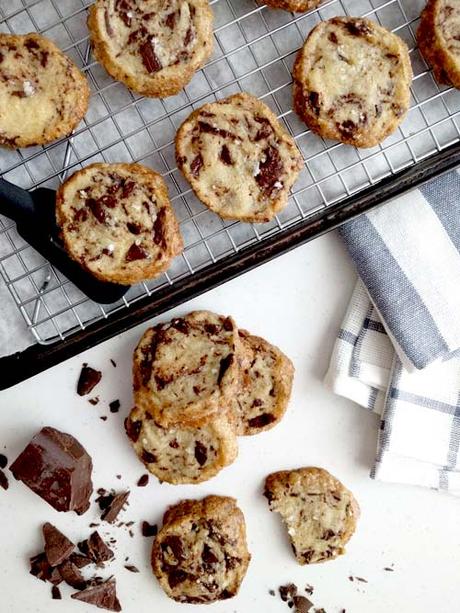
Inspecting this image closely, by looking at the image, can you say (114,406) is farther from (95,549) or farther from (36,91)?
(36,91)

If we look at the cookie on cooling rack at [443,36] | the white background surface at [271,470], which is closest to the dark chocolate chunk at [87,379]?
the white background surface at [271,470]

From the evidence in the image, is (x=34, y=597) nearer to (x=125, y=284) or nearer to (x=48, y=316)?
(x=48, y=316)

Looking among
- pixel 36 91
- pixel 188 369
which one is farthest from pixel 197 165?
pixel 188 369

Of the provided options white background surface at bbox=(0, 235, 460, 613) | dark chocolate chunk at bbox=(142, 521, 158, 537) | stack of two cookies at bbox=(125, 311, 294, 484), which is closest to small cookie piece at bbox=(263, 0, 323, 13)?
white background surface at bbox=(0, 235, 460, 613)

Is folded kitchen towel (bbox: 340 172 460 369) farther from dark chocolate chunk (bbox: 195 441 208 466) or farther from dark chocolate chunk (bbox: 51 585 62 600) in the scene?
dark chocolate chunk (bbox: 51 585 62 600)

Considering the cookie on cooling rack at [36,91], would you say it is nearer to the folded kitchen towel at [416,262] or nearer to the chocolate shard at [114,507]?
the folded kitchen towel at [416,262]

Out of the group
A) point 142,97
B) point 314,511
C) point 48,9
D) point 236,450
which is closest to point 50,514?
point 236,450

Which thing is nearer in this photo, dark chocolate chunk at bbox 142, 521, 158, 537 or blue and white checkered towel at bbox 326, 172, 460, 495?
blue and white checkered towel at bbox 326, 172, 460, 495
